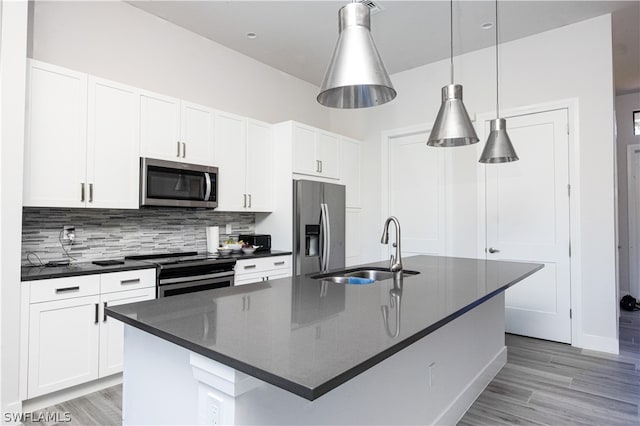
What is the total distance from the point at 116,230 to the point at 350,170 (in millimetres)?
2891

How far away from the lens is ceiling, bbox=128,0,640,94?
3418 millimetres

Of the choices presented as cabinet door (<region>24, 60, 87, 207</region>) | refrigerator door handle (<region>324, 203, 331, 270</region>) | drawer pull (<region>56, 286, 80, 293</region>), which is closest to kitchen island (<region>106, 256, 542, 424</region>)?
drawer pull (<region>56, 286, 80, 293</region>)

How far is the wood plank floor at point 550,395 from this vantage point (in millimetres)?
2342

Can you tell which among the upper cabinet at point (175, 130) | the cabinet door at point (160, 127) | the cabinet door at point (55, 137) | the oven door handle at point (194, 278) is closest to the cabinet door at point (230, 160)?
the upper cabinet at point (175, 130)

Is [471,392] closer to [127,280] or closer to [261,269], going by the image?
[261,269]

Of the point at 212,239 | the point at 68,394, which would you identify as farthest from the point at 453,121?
the point at 68,394

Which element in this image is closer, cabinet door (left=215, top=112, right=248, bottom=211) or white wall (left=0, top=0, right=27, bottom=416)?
white wall (left=0, top=0, right=27, bottom=416)

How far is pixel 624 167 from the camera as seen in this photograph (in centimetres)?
556

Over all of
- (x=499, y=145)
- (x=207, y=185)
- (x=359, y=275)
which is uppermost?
(x=499, y=145)

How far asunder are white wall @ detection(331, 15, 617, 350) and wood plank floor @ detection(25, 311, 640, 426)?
471mm

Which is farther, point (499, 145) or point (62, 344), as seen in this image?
point (499, 145)

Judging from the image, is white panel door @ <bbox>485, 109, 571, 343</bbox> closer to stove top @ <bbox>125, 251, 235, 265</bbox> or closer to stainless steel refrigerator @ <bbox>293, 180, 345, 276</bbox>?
stainless steel refrigerator @ <bbox>293, 180, 345, 276</bbox>

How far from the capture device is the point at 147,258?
3381mm

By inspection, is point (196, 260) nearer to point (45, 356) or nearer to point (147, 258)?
point (147, 258)
